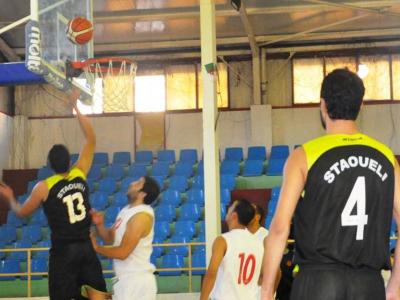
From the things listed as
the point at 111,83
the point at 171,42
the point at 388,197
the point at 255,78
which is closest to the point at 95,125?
the point at 171,42

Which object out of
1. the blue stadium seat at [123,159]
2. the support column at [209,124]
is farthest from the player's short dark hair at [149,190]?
the blue stadium seat at [123,159]

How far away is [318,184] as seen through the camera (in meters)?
3.38

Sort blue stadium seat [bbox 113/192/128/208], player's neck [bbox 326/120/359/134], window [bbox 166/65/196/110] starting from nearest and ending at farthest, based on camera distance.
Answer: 1. player's neck [bbox 326/120/359/134]
2. blue stadium seat [bbox 113/192/128/208]
3. window [bbox 166/65/196/110]

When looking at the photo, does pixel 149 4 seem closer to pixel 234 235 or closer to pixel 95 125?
pixel 95 125

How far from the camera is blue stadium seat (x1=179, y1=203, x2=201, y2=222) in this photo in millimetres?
16297

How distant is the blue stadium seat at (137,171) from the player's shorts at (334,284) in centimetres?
1511

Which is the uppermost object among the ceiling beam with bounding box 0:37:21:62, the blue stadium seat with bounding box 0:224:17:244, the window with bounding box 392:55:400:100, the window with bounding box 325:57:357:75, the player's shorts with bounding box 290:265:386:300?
the ceiling beam with bounding box 0:37:21:62

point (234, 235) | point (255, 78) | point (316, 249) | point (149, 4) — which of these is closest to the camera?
point (316, 249)

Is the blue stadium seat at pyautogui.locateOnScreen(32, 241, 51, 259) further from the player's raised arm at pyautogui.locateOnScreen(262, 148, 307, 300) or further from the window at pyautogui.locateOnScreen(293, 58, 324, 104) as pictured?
the player's raised arm at pyautogui.locateOnScreen(262, 148, 307, 300)

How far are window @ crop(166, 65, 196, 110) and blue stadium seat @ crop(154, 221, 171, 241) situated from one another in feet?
17.8

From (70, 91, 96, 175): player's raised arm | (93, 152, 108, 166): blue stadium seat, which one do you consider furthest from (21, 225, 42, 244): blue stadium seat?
(70, 91, 96, 175): player's raised arm

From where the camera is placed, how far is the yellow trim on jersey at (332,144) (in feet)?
11.2

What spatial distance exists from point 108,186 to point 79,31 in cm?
933

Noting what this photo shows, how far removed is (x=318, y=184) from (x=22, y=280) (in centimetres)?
1242
